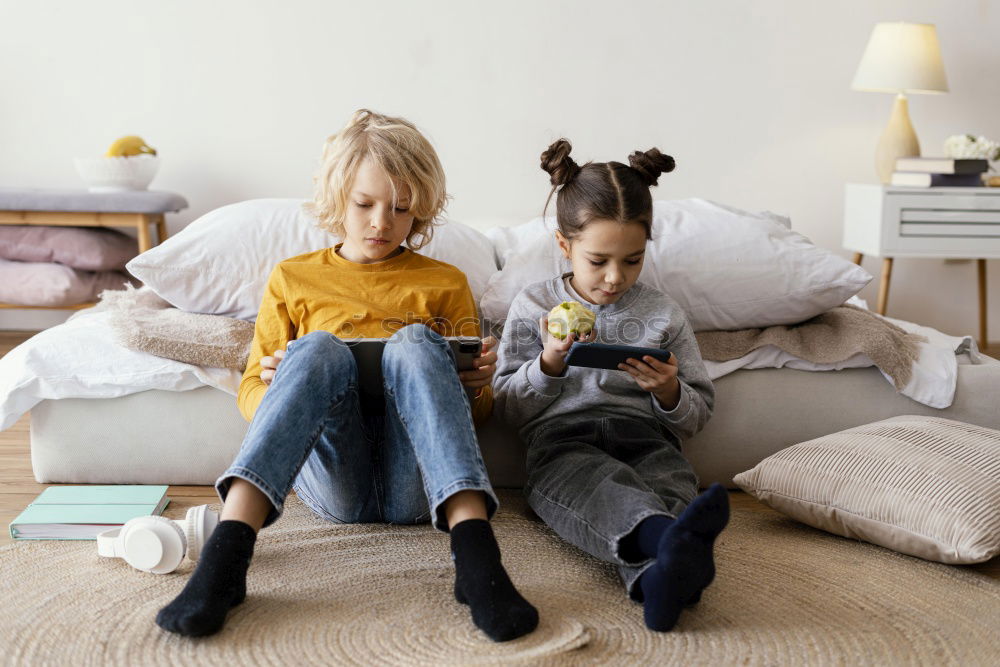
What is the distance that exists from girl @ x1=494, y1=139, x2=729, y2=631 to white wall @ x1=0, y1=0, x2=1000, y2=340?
5.91 feet

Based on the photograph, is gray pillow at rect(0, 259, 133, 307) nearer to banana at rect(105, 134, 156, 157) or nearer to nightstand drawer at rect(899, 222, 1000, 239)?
banana at rect(105, 134, 156, 157)

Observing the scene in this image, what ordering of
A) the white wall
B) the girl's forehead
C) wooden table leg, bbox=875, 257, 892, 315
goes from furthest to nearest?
1. the white wall
2. wooden table leg, bbox=875, 257, 892, 315
3. the girl's forehead

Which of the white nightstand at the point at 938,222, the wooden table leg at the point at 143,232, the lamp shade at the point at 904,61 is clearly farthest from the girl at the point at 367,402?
the lamp shade at the point at 904,61

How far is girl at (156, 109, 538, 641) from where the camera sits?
122cm

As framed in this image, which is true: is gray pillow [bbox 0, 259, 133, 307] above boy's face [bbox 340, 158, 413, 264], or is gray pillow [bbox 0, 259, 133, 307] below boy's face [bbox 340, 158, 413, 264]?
below

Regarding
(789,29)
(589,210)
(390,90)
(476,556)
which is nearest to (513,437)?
(589,210)

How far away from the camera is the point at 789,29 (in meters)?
3.38

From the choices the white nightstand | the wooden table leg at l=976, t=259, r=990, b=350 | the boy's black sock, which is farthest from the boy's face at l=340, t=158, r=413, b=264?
the wooden table leg at l=976, t=259, r=990, b=350

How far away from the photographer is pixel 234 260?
6.33 ft

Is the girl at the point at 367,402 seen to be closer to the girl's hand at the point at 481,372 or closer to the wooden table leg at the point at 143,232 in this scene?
the girl's hand at the point at 481,372

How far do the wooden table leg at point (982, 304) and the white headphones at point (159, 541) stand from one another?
2.88 metres

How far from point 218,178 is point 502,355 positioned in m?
2.07

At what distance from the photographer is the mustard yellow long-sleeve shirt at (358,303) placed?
159 centimetres

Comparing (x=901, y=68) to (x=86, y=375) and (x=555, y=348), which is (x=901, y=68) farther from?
(x=86, y=375)
